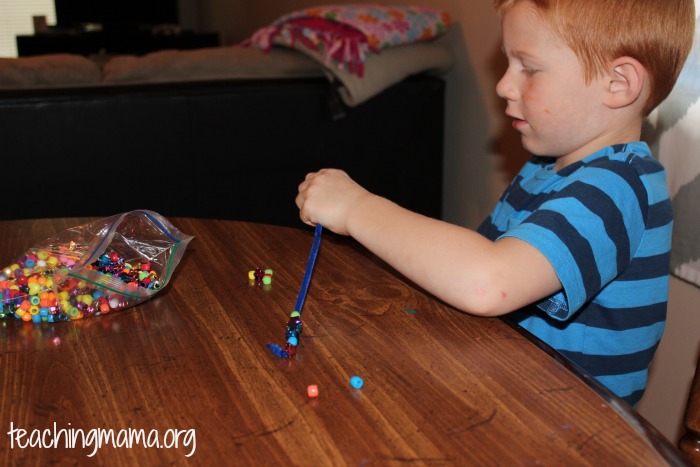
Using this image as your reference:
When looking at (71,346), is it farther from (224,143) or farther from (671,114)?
(224,143)

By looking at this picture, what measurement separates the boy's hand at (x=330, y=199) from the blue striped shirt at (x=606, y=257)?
0.60ft

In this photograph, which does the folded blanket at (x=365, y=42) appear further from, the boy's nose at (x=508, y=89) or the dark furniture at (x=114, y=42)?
the dark furniture at (x=114, y=42)

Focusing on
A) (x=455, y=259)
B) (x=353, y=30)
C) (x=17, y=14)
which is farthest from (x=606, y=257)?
(x=17, y=14)

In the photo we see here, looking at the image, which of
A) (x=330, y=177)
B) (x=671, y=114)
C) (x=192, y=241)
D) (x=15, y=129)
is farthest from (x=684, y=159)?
(x=15, y=129)

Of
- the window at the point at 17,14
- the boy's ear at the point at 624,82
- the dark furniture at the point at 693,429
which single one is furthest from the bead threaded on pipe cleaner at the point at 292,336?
the window at the point at 17,14

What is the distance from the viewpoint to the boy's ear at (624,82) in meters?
0.89

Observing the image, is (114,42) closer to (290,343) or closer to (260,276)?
(260,276)

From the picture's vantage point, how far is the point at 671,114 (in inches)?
54.4

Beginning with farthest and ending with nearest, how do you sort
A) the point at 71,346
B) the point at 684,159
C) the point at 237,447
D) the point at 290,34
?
the point at 290,34 → the point at 684,159 → the point at 71,346 → the point at 237,447

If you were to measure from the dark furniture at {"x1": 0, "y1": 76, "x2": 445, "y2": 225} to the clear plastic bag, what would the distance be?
1146 millimetres

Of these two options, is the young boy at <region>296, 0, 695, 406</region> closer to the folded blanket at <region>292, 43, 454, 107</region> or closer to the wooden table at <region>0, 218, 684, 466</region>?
the wooden table at <region>0, 218, 684, 466</region>

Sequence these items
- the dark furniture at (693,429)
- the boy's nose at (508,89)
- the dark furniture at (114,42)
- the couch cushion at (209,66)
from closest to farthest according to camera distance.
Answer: the dark furniture at (693,429), the boy's nose at (508,89), the couch cushion at (209,66), the dark furniture at (114,42)

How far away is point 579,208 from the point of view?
77cm

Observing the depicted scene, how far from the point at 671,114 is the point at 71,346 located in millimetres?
1144
